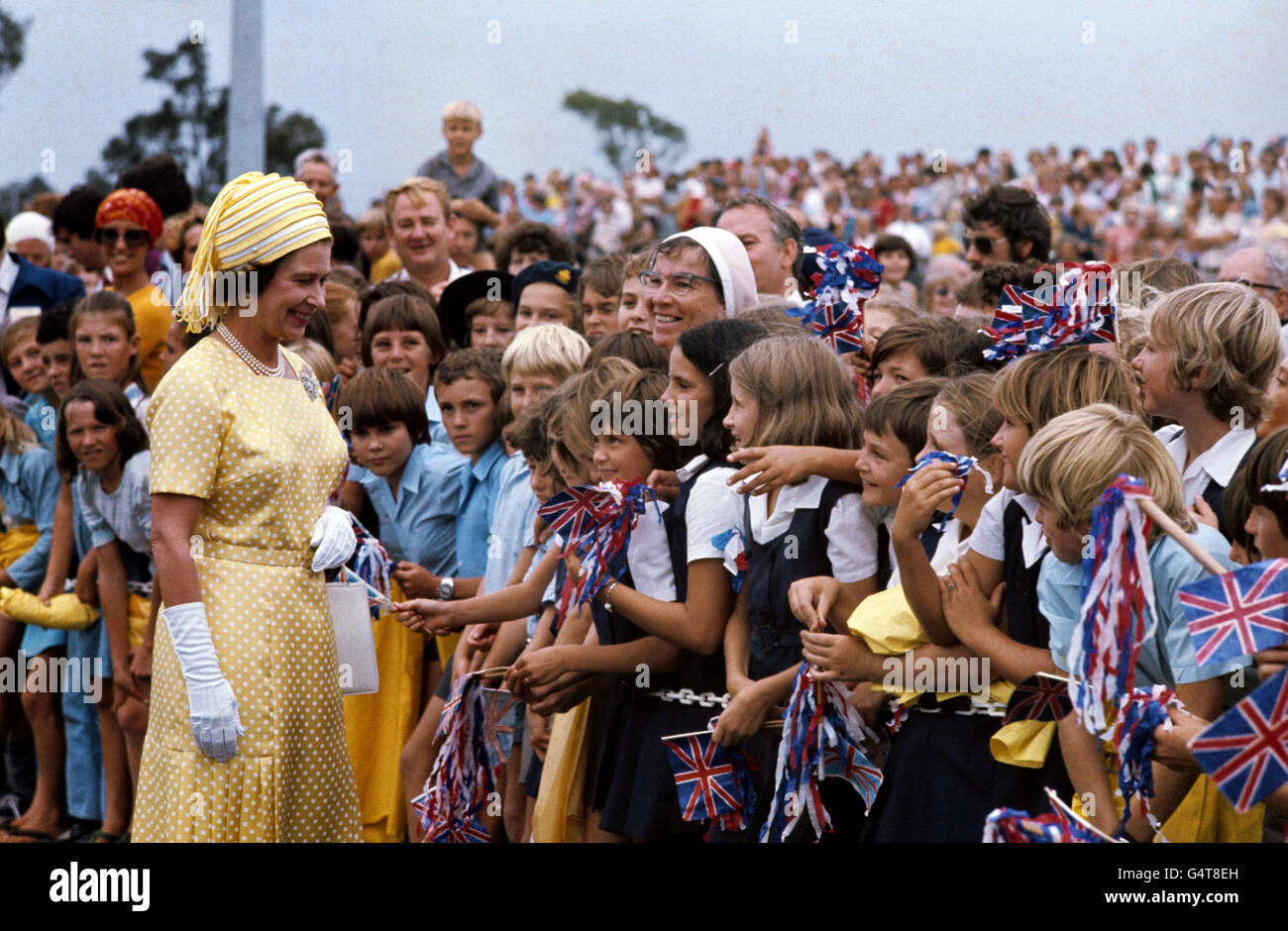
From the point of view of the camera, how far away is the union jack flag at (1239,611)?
2633mm

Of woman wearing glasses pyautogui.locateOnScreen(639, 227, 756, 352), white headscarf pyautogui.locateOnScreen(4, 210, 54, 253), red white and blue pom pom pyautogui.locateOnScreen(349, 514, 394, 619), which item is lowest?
red white and blue pom pom pyautogui.locateOnScreen(349, 514, 394, 619)

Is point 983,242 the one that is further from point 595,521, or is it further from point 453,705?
point 453,705

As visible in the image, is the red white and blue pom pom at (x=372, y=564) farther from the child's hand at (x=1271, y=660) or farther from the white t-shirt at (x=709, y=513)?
the child's hand at (x=1271, y=660)

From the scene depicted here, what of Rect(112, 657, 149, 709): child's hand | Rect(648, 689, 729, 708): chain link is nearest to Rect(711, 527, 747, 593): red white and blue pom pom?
Rect(648, 689, 729, 708): chain link

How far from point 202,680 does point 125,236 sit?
5.11m

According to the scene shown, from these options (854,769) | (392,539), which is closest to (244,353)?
(854,769)

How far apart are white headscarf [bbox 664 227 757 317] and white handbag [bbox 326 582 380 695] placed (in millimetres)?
1722

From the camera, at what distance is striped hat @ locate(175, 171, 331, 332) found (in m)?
3.87

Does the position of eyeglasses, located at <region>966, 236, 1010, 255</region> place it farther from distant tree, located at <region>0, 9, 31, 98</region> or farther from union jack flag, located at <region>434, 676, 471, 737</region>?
distant tree, located at <region>0, 9, 31, 98</region>

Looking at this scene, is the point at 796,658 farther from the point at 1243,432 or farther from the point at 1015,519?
the point at 1243,432

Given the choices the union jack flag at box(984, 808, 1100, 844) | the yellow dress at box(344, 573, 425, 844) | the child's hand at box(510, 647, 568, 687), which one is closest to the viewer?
the union jack flag at box(984, 808, 1100, 844)

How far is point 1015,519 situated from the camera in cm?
358

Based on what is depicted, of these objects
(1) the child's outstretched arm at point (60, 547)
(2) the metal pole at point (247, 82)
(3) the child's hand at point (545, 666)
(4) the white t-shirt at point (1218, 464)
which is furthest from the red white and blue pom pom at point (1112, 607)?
(2) the metal pole at point (247, 82)

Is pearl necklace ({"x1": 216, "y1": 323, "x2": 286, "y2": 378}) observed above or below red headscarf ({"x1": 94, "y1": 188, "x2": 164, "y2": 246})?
below
